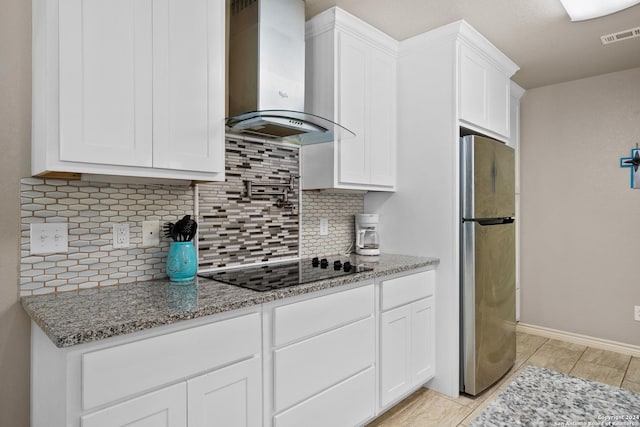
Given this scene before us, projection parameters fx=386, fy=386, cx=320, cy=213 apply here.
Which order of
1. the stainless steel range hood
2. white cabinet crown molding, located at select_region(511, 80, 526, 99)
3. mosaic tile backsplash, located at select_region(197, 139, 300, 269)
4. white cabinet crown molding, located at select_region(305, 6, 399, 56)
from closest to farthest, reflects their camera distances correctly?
1. the stainless steel range hood
2. mosaic tile backsplash, located at select_region(197, 139, 300, 269)
3. white cabinet crown molding, located at select_region(305, 6, 399, 56)
4. white cabinet crown molding, located at select_region(511, 80, 526, 99)

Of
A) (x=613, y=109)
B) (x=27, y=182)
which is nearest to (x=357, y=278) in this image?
(x=27, y=182)

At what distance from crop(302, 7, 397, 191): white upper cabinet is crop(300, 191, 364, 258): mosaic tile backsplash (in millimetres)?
203

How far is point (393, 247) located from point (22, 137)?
2.22 m

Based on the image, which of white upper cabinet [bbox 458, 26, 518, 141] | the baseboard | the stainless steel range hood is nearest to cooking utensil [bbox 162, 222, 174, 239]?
the stainless steel range hood

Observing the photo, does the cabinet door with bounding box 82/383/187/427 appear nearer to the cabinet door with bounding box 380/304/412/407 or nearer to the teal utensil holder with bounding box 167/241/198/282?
the teal utensil holder with bounding box 167/241/198/282

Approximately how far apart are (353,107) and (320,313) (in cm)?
132

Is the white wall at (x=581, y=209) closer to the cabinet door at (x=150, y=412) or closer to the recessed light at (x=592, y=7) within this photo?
the recessed light at (x=592, y=7)

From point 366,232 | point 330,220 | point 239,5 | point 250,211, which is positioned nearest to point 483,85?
point 366,232

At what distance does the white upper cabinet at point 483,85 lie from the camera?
2.55m

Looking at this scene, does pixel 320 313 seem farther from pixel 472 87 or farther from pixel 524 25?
pixel 524 25

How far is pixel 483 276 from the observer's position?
255 cm

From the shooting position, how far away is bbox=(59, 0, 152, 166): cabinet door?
132 centimetres

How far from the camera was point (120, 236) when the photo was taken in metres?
1.72

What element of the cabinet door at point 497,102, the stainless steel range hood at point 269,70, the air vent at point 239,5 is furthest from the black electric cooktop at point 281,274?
the cabinet door at point 497,102
